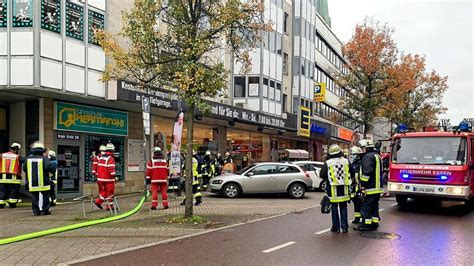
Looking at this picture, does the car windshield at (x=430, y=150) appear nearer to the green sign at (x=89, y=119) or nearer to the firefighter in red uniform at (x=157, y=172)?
the firefighter in red uniform at (x=157, y=172)

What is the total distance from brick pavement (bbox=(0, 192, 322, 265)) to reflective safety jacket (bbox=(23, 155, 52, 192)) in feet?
2.58

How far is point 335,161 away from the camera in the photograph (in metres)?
8.91

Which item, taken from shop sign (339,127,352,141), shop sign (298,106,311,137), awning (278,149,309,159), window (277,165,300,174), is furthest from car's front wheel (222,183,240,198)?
shop sign (339,127,352,141)

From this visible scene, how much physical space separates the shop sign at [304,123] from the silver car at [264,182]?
45.3ft

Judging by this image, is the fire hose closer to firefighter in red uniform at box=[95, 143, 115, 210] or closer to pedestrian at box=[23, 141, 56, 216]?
firefighter in red uniform at box=[95, 143, 115, 210]

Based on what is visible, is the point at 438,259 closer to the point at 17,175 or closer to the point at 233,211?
the point at 233,211

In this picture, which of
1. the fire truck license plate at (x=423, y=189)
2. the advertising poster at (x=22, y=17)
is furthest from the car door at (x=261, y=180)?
the advertising poster at (x=22, y=17)

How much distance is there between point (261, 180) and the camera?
1655 cm

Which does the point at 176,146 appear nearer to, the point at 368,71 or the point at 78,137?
the point at 78,137

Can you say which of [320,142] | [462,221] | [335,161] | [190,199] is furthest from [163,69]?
[320,142]

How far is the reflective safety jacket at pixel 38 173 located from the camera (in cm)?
1129

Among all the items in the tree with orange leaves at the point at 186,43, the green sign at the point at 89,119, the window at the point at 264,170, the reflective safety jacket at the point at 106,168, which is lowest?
the window at the point at 264,170

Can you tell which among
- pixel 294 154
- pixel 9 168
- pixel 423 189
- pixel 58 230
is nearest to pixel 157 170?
pixel 58 230

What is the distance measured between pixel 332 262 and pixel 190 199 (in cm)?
455
